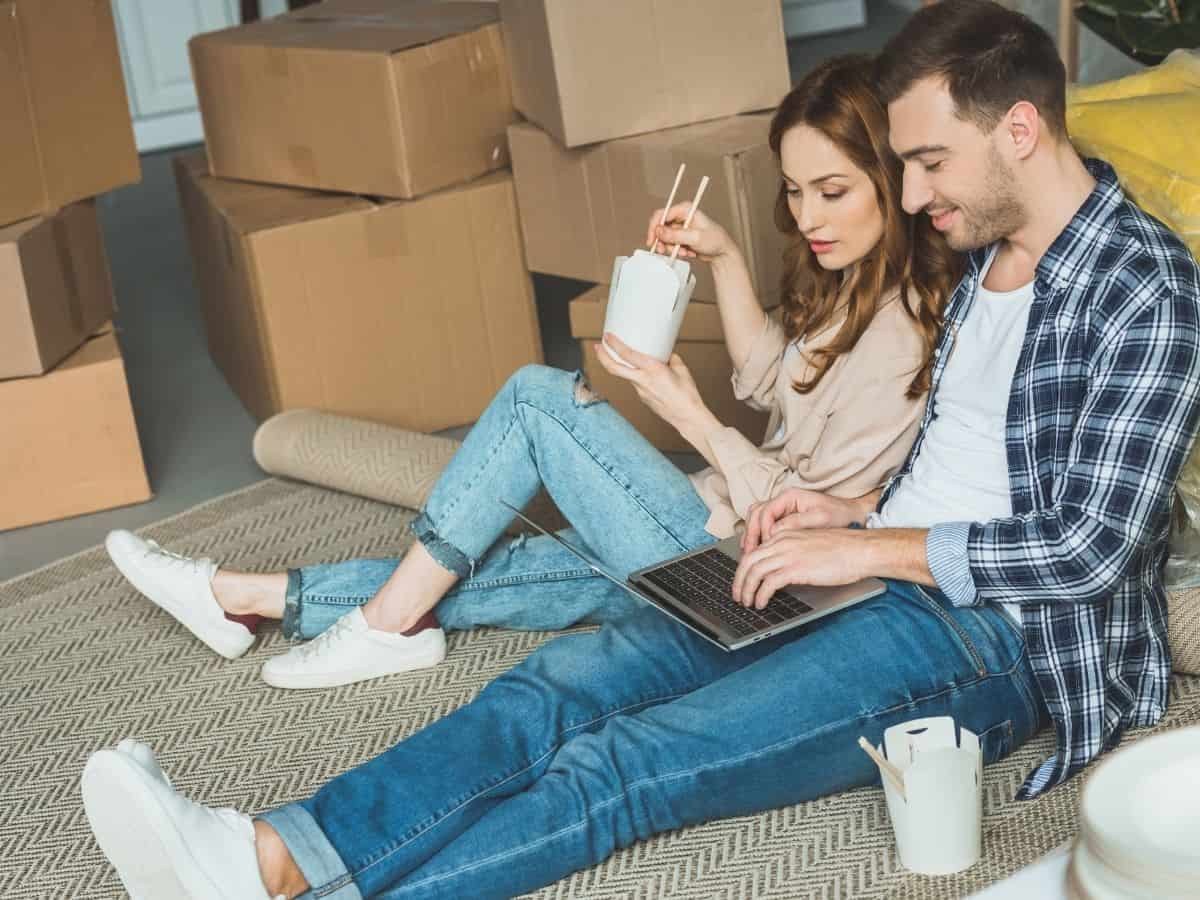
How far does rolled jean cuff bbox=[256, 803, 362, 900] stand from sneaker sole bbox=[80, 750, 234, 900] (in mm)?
65

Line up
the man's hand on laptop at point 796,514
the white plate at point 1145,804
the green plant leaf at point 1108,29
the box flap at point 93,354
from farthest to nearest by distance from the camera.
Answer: the box flap at point 93,354, the green plant leaf at point 1108,29, the man's hand on laptop at point 796,514, the white plate at point 1145,804

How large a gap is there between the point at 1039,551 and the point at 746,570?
0.86 feet

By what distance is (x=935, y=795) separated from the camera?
127 cm

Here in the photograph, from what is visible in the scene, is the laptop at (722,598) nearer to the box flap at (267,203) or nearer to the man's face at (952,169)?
the man's face at (952,169)

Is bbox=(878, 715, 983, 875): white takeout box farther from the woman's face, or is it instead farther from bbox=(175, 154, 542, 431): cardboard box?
bbox=(175, 154, 542, 431): cardboard box

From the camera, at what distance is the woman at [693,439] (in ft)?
5.10

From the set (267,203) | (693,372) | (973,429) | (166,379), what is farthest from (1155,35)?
(166,379)

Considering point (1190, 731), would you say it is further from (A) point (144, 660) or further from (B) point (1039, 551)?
(A) point (144, 660)

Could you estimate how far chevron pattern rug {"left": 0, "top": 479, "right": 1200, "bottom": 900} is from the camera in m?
1.38

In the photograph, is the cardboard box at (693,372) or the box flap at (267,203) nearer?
the cardboard box at (693,372)

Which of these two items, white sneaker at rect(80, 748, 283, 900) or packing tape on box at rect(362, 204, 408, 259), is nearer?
white sneaker at rect(80, 748, 283, 900)

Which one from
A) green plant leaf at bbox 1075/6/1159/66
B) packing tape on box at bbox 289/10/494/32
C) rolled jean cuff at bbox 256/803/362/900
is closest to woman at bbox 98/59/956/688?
rolled jean cuff at bbox 256/803/362/900

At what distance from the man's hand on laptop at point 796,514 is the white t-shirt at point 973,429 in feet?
0.22

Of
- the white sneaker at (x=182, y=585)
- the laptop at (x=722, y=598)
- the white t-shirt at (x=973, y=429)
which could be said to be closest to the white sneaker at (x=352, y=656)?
the white sneaker at (x=182, y=585)
